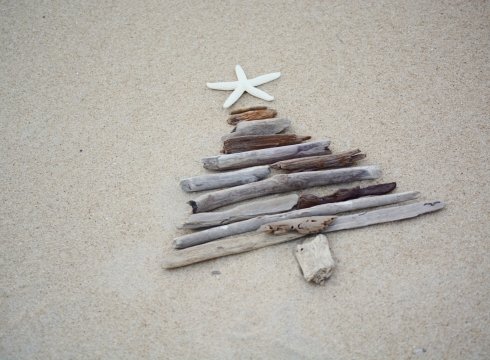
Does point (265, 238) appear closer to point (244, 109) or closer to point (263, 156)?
point (263, 156)

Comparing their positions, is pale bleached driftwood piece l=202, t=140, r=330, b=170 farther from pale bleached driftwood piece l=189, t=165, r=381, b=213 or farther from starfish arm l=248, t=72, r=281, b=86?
starfish arm l=248, t=72, r=281, b=86

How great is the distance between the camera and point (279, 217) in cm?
442

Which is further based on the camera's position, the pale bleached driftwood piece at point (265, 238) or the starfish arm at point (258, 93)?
the starfish arm at point (258, 93)

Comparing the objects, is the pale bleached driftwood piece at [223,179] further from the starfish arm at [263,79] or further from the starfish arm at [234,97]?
the starfish arm at [263,79]

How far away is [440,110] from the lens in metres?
5.62

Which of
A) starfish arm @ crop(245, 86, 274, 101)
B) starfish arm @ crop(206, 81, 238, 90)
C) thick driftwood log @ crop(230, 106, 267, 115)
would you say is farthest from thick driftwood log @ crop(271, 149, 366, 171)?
starfish arm @ crop(206, 81, 238, 90)

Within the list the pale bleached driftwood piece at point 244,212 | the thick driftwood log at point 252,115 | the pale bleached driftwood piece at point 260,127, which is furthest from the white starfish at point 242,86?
the pale bleached driftwood piece at point 244,212

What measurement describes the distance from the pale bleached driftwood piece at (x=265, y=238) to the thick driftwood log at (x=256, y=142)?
3.49 ft

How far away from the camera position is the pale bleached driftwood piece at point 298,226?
430 centimetres

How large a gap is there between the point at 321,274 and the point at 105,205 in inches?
89.4

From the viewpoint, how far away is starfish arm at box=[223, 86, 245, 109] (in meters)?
5.60

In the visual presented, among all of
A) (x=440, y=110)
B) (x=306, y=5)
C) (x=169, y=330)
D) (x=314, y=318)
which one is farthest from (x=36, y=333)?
(x=306, y=5)

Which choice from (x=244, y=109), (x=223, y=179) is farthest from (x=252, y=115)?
(x=223, y=179)

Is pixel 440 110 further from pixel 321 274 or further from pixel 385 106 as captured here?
pixel 321 274
